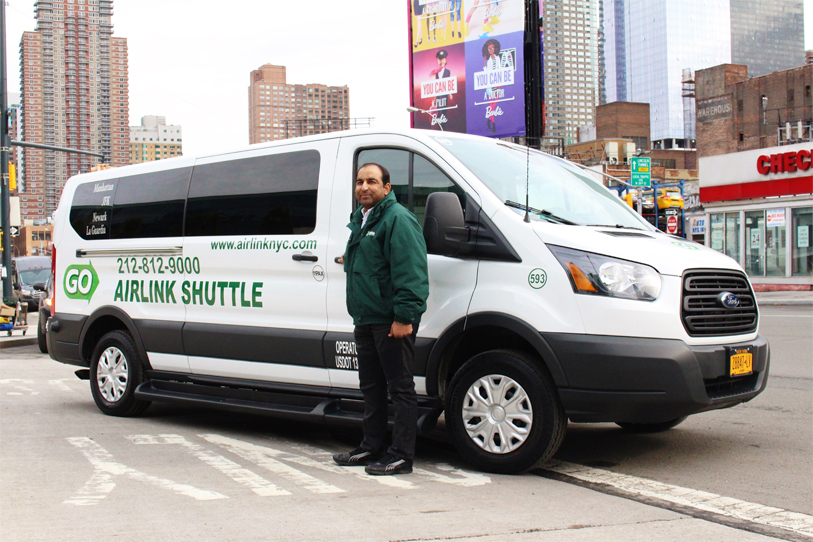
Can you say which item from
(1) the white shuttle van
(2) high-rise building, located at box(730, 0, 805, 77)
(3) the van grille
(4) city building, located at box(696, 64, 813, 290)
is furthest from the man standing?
(2) high-rise building, located at box(730, 0, 805, 77)

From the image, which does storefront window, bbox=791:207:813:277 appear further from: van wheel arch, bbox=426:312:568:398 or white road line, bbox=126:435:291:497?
white road line, bbox=126:435:291:497

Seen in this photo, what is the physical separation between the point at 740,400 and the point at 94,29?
54.2 metres

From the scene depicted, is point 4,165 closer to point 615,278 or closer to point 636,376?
point 615,278

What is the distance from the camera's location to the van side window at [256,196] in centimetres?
636

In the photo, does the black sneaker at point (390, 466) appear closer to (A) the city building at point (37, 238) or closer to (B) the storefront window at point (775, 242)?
(B) the storefront window at point (775, 242)

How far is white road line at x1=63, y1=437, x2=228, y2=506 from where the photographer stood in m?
4.74

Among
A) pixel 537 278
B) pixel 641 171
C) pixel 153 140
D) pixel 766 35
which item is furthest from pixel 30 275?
pixel 766 35

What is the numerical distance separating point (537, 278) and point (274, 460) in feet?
7.37

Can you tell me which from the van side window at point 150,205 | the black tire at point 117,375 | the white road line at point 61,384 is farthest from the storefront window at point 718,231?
the black tire at point 117,375

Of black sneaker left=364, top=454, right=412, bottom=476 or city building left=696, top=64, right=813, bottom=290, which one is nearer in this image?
black sneaker left=364, top=454, right=412, bottom=476

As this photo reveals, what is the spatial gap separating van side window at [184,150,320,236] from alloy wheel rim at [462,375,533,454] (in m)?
1.89

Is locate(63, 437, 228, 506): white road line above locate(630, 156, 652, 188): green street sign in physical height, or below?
below

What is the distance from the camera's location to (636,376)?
482 cm

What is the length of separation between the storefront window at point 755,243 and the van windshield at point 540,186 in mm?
26751
